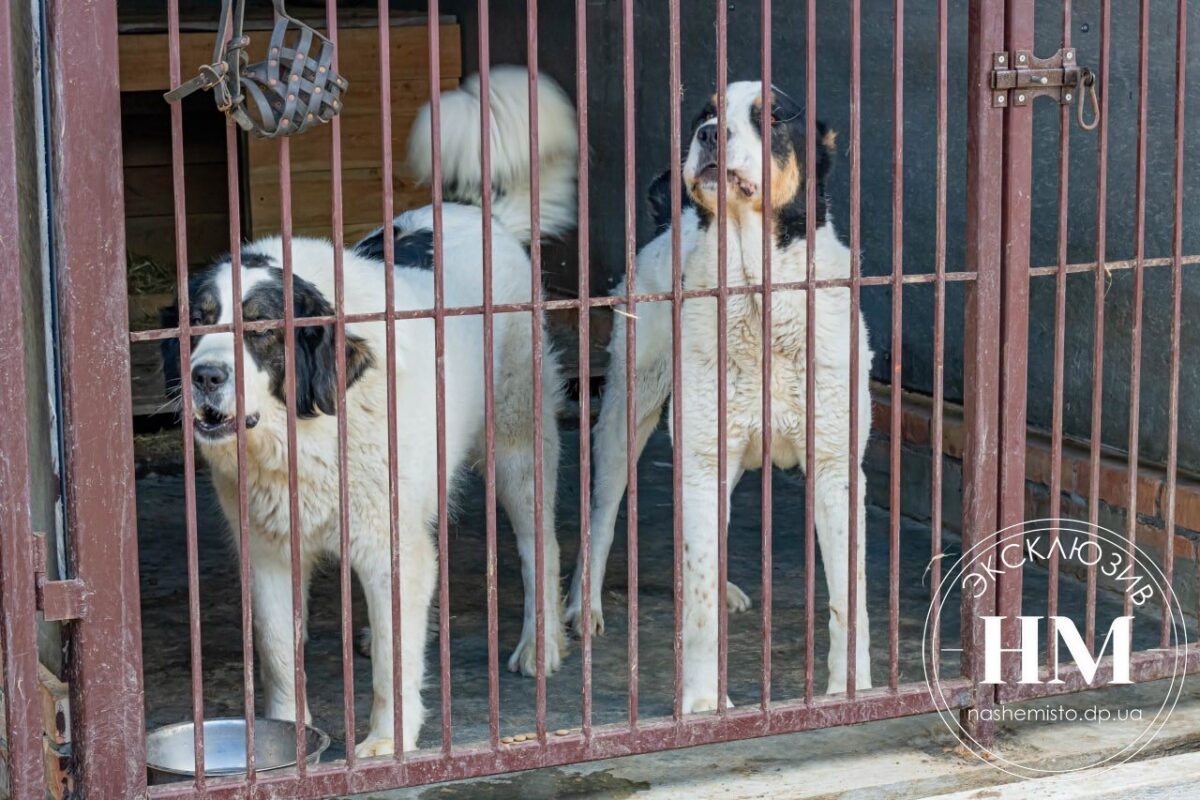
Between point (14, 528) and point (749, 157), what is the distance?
6.68 feet

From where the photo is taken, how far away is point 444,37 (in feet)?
28.4

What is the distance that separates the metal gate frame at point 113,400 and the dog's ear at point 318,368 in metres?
0.60

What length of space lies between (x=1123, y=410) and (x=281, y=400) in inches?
113

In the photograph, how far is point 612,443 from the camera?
5.21 meters

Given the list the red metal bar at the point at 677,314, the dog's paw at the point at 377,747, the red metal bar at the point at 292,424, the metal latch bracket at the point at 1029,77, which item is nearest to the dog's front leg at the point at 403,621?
the dog's paw at the point at 377,747

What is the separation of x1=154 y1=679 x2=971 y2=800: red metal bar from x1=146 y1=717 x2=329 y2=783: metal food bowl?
19cm

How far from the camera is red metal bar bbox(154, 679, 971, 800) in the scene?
11.3ft

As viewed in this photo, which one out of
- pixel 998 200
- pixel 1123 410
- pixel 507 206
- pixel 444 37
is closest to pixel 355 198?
pixel 444 37

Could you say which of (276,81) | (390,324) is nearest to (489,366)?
(390,324)

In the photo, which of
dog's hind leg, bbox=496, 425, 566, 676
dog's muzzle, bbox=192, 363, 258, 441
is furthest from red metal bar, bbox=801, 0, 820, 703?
dog's muzzle, bbox=192, 363, 258, 441

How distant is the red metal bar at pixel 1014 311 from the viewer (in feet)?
12.5

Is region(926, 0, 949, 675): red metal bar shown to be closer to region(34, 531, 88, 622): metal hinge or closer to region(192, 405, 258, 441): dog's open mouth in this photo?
region(192, 405, 258, 441): dog's open mouth

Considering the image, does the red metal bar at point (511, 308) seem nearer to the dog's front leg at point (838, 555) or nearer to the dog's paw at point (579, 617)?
the dog's front leg at point (838, 555)

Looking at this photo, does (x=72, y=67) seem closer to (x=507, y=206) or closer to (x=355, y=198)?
(x=507, y=206)
